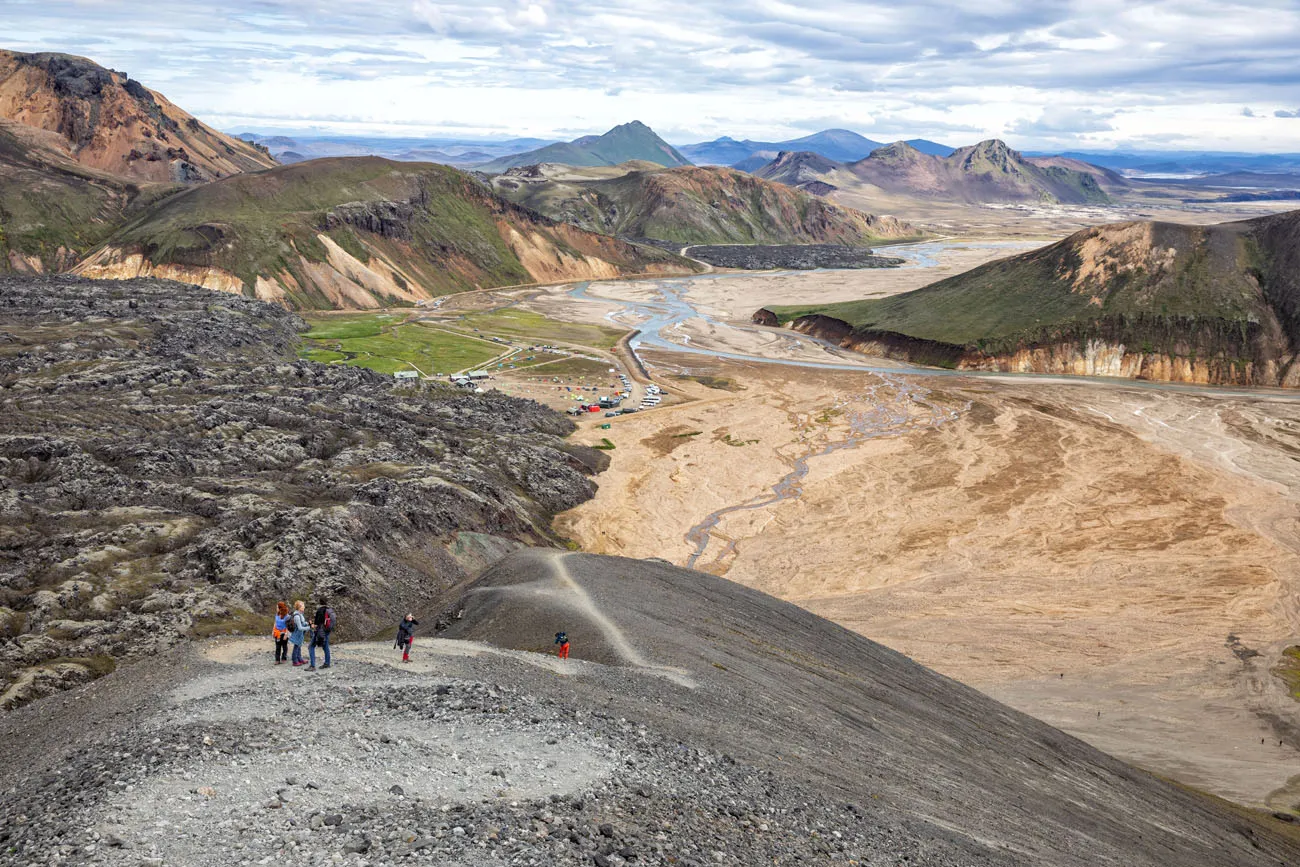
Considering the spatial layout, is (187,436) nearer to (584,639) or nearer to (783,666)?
(584,639)

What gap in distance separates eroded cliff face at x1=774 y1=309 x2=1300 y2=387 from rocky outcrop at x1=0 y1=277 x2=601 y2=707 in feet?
257

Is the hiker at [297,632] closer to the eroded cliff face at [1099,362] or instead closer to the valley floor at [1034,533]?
the valley floor at [1034,533]

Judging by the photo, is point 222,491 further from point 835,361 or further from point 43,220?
point 43,220

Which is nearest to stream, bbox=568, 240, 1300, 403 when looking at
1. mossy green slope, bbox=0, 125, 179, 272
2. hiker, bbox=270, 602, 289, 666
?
hiker, bbox=270, 602, 289, 666

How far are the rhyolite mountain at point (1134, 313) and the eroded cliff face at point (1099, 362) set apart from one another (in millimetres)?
Result: 166

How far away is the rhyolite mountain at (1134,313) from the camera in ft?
433

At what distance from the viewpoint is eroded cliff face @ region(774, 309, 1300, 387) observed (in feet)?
422

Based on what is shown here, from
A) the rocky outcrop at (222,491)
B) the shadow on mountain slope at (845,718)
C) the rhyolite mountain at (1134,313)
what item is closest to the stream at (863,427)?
the rocky outcrop at (222,491)

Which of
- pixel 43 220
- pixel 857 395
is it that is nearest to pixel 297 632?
pixel 857 395

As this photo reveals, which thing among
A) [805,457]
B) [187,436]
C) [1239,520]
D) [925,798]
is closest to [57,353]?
[187,436]

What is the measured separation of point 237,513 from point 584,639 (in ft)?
88.5

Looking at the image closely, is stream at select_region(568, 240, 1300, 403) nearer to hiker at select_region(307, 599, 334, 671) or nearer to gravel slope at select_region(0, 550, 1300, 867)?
gravel slope at select_region(0, 550, 1300, 867)

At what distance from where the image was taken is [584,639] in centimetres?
3519

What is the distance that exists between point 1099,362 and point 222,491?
13278 centimetres
